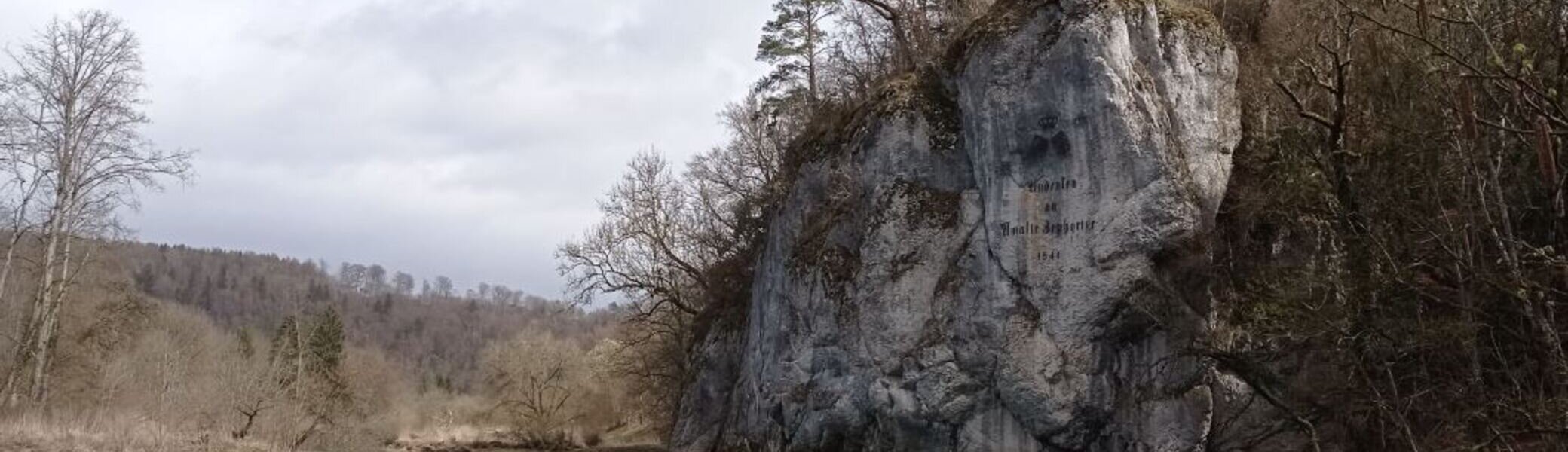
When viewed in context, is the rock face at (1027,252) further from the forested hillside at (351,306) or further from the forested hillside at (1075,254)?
the forested hillside at (351,306)

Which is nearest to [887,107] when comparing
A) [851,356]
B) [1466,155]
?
[851,356]

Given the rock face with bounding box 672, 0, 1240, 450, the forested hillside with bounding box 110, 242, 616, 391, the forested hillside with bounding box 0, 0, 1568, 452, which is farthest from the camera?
the forested hillside with bounding box 110, 242, 616, 391

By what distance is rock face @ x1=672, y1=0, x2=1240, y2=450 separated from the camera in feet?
47.0

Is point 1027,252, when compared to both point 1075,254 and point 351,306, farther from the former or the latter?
point 351,306

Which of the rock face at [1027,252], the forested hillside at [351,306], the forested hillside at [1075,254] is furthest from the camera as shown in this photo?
the forested hillside at [351,306]

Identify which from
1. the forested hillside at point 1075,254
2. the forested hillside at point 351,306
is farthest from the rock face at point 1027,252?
the forested hillside at point 351,306

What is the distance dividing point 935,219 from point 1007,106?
6.44 feet

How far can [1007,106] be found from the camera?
15.8 m

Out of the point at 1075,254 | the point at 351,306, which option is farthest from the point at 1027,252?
the point at 351,306

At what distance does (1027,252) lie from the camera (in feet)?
49.7

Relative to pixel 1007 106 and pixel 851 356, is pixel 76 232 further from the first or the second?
pixel 1007 106

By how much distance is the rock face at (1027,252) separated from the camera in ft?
47.0

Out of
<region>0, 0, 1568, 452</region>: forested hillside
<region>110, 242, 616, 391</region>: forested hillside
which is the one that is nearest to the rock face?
<region>0, 0, 1568, 452</region>: forested hillside

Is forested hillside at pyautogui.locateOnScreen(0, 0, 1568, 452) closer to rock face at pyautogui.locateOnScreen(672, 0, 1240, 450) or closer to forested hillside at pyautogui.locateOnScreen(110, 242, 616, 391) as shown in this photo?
rock face at pyautogui.locateOnScreen(672, 0, 1240, 450)
